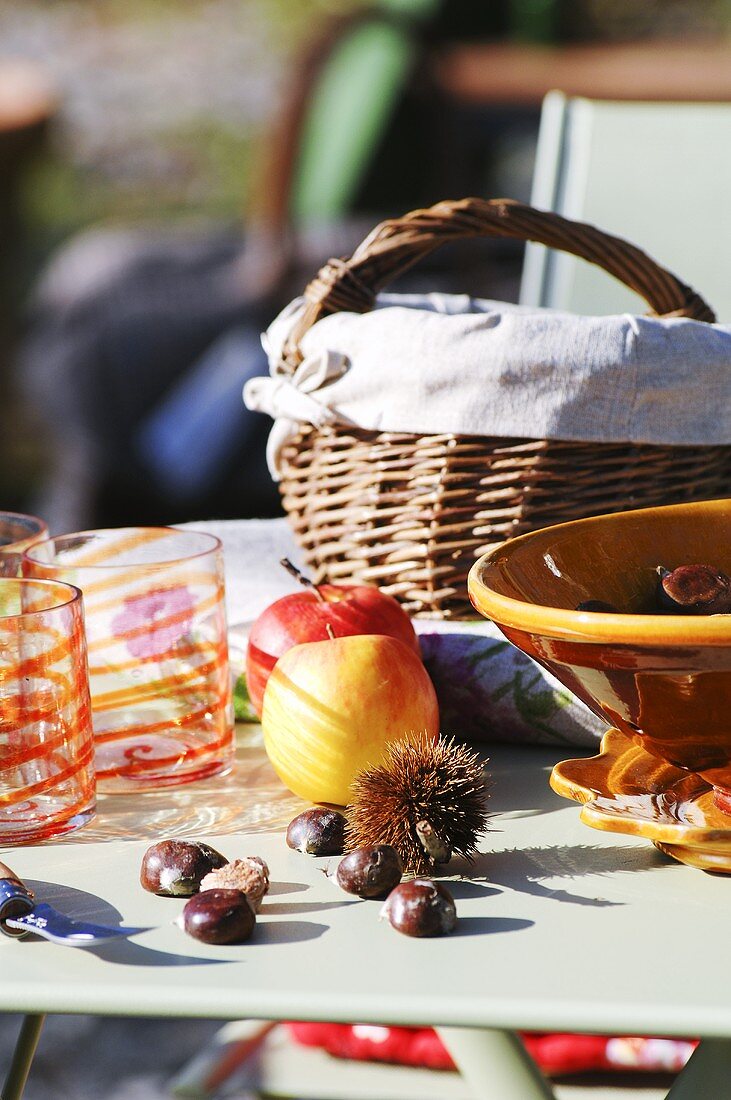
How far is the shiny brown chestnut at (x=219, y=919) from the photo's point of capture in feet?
1.75

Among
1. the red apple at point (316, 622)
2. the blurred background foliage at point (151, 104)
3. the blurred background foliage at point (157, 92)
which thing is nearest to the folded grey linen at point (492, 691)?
the red apple at point (316, 622)

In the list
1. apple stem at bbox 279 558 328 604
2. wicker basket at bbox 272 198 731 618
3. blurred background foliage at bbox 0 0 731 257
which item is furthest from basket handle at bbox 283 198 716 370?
blurred background foliage at bbox 0 0 731 257

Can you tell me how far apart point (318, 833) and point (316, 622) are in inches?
5.5

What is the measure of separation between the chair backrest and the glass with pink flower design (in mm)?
1110

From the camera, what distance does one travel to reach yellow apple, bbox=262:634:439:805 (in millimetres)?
653

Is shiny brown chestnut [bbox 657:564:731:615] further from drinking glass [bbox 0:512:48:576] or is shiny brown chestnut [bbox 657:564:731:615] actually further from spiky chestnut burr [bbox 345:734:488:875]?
drinking glass [bbox 0:512:48:576]

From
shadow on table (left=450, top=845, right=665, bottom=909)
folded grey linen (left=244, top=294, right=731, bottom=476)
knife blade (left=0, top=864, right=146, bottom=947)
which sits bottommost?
knife blade (left=0, top=864, right=146, bottom=947)

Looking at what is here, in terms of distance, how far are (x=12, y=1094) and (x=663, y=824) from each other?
0.46 metres

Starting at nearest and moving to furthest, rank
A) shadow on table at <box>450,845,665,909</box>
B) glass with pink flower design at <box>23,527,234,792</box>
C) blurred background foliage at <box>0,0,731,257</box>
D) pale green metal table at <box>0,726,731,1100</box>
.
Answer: pale green metal table at <box>0,726,731,1100</box>
shadow on table at <box>450,845,665,909</box>
glass with pink flower design at <box>23,527,234,792</box>
blurred background foliage at <box>0,0,731,257</box>

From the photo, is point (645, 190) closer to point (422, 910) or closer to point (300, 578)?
point (300, 578)

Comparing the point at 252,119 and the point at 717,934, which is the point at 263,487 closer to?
the point at 717,934

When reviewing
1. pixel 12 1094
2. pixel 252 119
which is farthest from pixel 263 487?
pixel 252 119

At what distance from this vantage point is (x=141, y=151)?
4863mm

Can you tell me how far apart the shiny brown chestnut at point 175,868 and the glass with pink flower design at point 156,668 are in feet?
0.44
